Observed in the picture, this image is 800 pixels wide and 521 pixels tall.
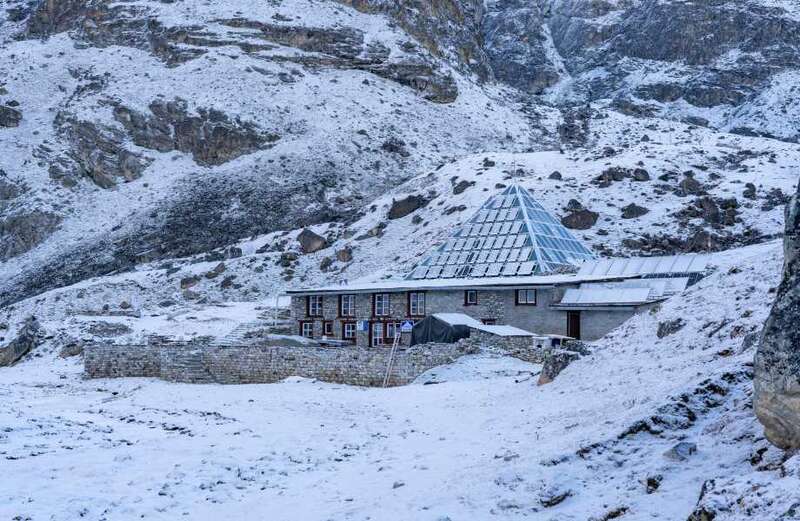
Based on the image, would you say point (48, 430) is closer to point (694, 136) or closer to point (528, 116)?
point (694, 136)

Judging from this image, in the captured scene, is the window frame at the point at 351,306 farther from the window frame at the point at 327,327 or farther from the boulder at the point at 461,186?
the boulder at the point at 461,186

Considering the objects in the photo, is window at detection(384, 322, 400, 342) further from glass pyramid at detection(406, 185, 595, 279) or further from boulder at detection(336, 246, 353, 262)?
boulder at detection(336, 246, 353, 262)

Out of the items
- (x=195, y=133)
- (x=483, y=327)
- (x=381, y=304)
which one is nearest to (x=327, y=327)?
(x=381, y=304)

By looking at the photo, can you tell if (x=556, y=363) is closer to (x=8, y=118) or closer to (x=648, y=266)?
(x=648, y=266)

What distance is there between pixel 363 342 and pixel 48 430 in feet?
88.3

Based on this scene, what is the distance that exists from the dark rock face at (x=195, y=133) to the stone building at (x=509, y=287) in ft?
154

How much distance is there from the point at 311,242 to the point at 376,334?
23352 millimetres

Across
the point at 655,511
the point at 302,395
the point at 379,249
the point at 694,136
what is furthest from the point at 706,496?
the point at 694,136

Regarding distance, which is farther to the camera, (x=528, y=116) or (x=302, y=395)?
(x=528, y=116)

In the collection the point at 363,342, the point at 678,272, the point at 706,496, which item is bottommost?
the point at 363,342

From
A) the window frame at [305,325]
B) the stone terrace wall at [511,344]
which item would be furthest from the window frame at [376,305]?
the stone terrace wall at [511,344]

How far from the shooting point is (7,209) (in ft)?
277

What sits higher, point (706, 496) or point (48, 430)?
point (706, 496)

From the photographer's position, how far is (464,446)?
1566 centimetres
